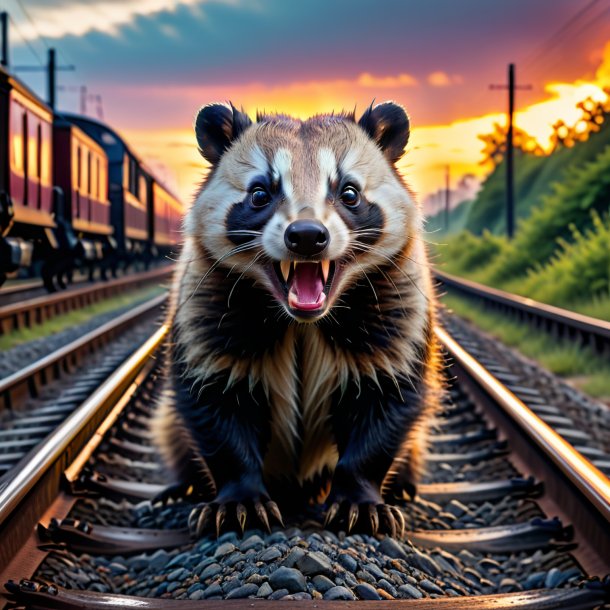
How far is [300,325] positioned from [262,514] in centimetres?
59

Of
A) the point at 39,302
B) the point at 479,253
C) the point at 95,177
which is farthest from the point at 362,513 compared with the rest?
the point at 479,253

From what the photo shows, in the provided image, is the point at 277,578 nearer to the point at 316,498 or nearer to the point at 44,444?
the point at 316,498

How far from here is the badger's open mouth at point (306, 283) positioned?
2396mm

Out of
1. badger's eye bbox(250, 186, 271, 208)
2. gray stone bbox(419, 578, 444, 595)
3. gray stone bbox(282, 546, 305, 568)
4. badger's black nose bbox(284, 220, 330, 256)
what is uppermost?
badger's eye bbox(250, 186, 271, 208)

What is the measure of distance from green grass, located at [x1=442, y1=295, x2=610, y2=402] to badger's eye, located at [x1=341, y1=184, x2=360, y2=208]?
13.2 feet

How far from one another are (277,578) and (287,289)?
2.53ft

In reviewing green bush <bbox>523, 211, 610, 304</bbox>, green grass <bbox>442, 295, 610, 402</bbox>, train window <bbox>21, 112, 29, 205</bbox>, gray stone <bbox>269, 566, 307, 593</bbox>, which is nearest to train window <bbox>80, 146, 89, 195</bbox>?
train window <bbox>21, 112, 29, 205</bbox>

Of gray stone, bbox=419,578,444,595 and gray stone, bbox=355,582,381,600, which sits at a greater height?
gray stone, bbox=355,582,381,600

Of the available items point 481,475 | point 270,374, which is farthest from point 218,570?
point 481,475

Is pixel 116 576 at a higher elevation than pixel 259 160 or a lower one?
lower

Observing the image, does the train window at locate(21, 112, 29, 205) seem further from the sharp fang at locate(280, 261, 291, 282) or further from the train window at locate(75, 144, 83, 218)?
the sharp fang at locate(280, 261, 291, 282)

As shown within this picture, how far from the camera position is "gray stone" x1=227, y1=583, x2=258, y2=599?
2.18m

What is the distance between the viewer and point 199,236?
2805mm

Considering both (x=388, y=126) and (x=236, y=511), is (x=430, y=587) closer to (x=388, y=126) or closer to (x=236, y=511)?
(x=236, y=511)
